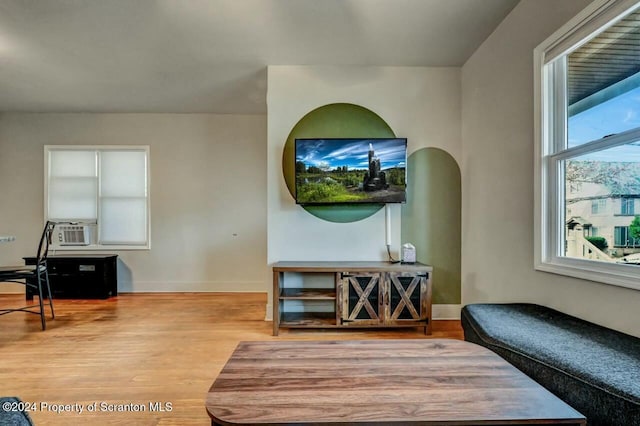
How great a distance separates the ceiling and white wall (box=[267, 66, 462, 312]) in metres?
0.13

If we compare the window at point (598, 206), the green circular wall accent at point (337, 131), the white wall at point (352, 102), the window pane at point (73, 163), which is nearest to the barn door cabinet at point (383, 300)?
the white wall at point (352, 102)

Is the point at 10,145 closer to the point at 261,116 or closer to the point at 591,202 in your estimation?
the point at 261,116

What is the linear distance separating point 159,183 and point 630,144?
5.27 meters

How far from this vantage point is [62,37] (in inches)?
117

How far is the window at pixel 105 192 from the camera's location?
514 centimetres

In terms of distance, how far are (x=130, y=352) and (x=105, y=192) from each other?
A: 3.37m

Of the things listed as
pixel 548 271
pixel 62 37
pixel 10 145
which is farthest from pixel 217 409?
pixel 10 145

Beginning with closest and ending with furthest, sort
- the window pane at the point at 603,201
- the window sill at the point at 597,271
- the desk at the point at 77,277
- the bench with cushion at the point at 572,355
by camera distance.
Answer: the bench with cushion at the point at 572,355
the window sill at the point at 597,271
the window pane at the point at 603,201
the desk at the point at 77,277

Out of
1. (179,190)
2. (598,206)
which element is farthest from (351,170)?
(179,190)

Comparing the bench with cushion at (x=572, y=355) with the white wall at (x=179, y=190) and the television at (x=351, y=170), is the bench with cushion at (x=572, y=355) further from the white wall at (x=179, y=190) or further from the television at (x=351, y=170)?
the white wall at (x=179, y=190)

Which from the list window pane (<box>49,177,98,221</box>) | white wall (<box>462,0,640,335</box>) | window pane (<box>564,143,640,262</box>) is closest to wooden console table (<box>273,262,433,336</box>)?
white wall (<box>462,0,640,335</box>)

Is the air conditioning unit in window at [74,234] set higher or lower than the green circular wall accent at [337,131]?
lower

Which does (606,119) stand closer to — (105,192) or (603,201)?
(603,201)

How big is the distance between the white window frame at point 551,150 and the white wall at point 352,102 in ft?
4.35
